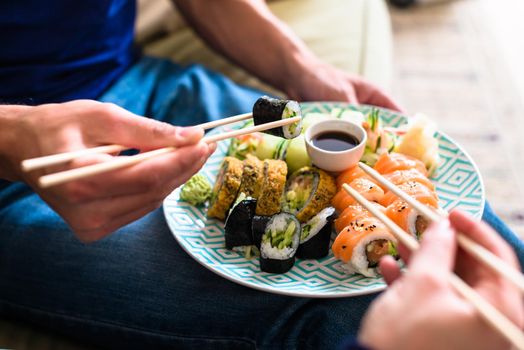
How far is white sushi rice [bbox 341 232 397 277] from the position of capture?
57.1 inches

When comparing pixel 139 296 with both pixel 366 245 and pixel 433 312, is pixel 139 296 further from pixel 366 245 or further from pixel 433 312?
pixel 433 312

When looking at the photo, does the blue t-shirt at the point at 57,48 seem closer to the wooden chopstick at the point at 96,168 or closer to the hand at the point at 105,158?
the hand at the point at 105,158

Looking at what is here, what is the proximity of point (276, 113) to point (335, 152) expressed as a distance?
9.9 inches

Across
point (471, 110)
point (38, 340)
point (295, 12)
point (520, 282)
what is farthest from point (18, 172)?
point (471, 110)

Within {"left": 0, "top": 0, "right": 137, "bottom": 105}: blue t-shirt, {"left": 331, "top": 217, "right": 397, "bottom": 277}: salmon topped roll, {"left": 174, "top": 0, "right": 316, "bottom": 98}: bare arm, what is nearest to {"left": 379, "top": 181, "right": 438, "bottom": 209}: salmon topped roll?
{"left": 331, "top": 217, "right": 397, "bottom": 277}: salmon topped roll

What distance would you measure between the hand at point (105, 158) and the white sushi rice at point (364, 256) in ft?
1.59

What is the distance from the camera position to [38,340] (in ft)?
5.62

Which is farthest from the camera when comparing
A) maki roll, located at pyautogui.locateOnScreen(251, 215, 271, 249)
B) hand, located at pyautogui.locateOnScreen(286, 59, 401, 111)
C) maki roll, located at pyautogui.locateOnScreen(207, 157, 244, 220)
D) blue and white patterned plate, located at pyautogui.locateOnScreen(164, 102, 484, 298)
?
hand, located at pyautogui.locateOnScreen(286, 59, 401, 111)

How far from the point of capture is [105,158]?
121 centimetres

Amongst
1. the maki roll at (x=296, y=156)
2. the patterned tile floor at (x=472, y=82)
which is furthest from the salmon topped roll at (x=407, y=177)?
the patterned tile floor at (x=472, y=82)

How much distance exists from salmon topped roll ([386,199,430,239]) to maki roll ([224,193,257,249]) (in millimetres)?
399

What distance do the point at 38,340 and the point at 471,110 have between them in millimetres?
2658

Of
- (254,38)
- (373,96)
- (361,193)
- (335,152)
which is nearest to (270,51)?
(254,38)

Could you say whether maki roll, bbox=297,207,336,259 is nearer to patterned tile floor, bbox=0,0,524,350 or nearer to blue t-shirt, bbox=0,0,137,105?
blue t-shirt, bbox=0,0,137,105
